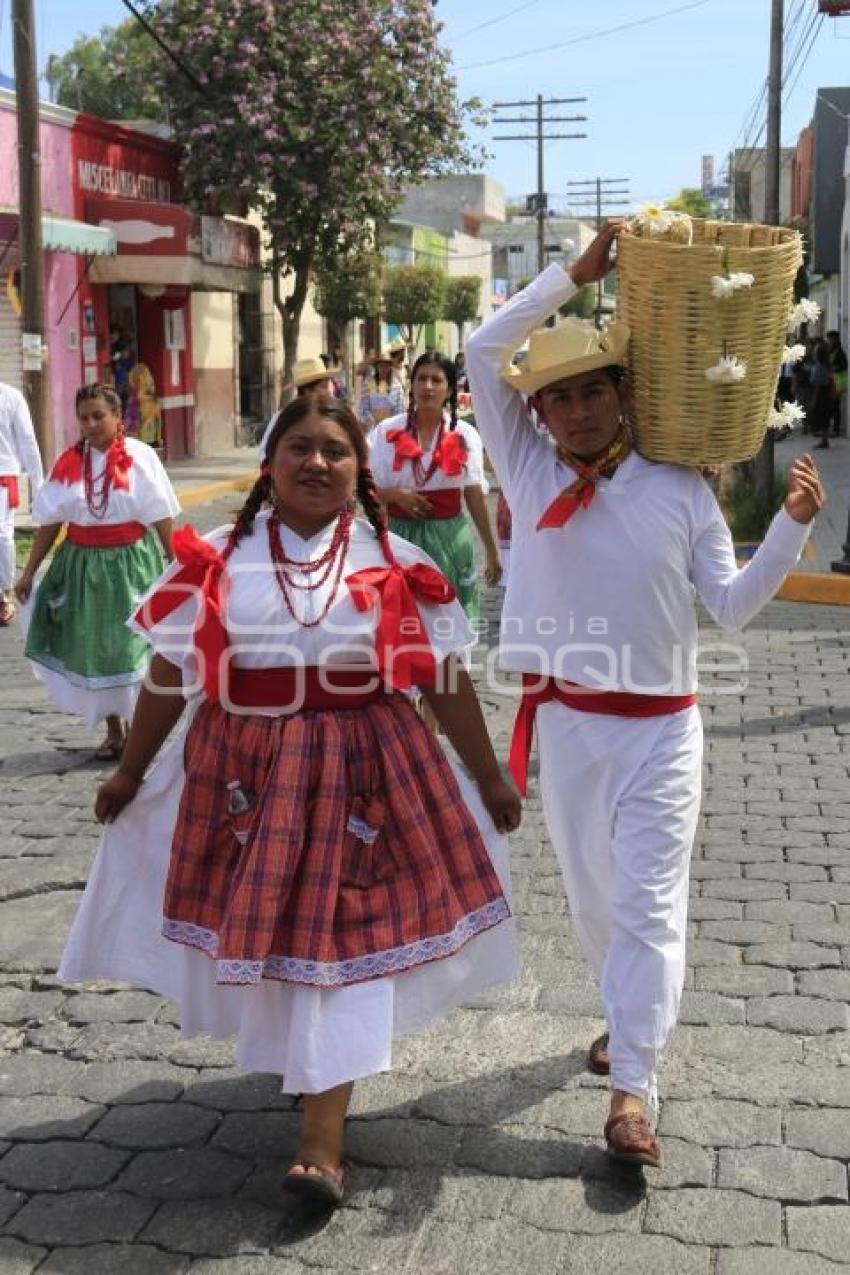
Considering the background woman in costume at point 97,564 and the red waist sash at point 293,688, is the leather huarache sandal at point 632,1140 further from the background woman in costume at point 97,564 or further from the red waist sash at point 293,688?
the background woman in costume at point 97,564

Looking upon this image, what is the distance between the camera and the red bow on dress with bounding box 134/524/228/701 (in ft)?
12.4

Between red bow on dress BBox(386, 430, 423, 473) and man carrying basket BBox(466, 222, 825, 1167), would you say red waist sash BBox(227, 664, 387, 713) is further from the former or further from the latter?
red bow on dress BBox(386, 430, 423, 473)

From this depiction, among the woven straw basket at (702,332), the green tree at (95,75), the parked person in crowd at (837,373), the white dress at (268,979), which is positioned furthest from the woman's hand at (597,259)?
the green tree at (95,75)

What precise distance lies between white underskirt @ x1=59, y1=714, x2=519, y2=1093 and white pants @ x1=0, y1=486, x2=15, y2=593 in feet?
25.5

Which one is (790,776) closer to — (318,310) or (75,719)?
(75,719)

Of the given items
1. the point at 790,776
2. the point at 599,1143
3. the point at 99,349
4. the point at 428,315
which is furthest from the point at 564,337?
the point at 428,315

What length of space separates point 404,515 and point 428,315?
39399 millimetres

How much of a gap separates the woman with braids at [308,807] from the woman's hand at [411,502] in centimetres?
369

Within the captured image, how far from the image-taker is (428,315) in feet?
152

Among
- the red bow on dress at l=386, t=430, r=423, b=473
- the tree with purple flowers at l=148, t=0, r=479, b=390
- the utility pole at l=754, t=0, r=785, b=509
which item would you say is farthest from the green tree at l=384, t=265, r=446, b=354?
the red bow on dress at l=386, t=430, r=423, b=473

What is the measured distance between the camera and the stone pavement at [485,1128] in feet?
11.2

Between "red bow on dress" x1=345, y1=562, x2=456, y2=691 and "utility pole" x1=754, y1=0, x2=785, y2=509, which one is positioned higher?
"utility pole" x1=754, y1=0, x2=785, y2=509

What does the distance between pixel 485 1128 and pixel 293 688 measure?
1.11m

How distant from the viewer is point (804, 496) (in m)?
3.79
